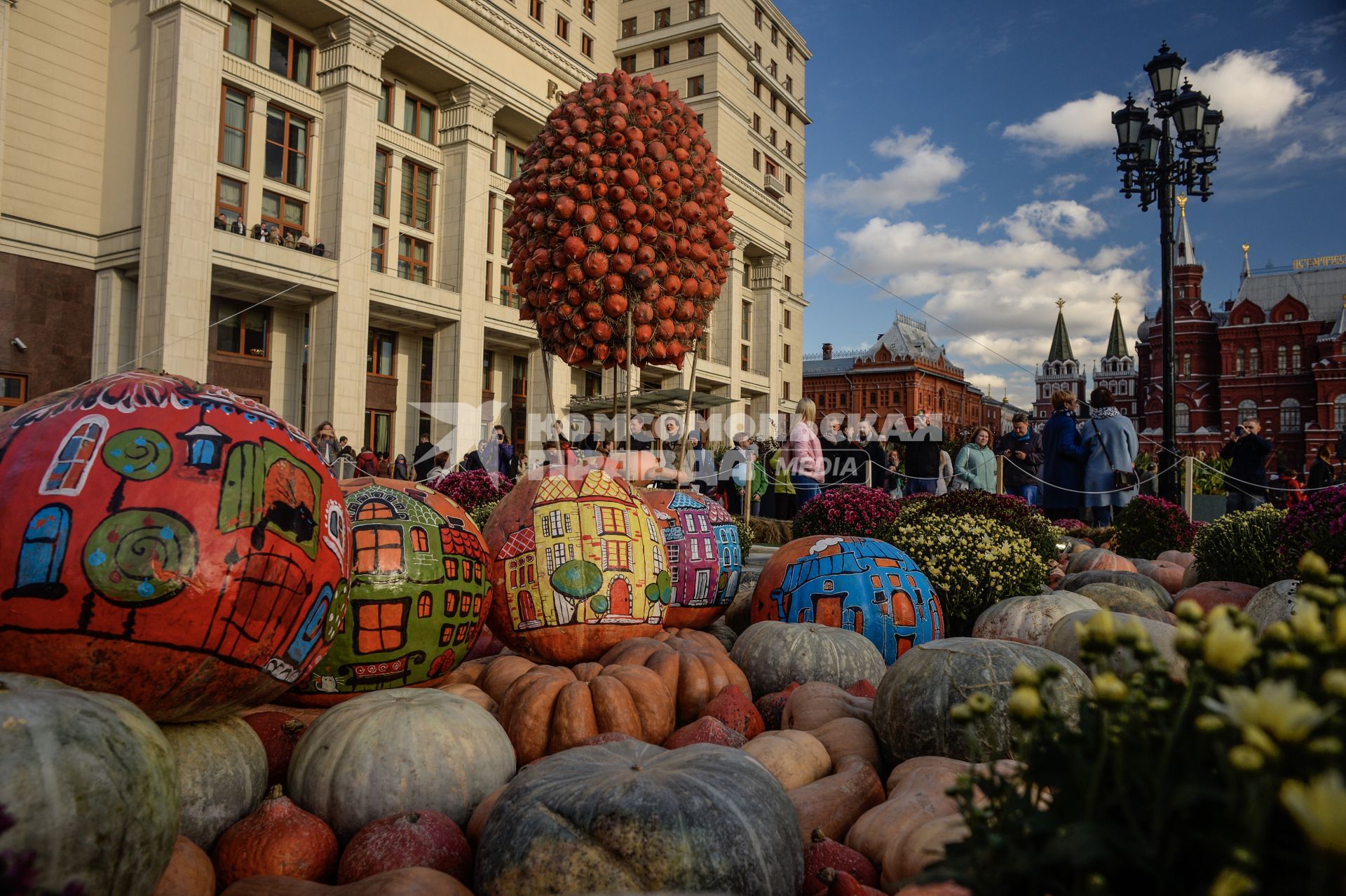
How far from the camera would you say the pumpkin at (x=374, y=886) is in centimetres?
250

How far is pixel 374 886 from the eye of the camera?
99.0 inches

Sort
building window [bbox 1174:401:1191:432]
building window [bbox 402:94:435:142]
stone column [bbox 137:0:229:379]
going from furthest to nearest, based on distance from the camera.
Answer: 1. building window [bbox 1174:401:1191:432]
2. building window [bbox 402:94:435:142]
3. stone column [bbox 137:0:229:379]

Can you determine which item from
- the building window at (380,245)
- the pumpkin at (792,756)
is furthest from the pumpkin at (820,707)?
the building window at (380,245)

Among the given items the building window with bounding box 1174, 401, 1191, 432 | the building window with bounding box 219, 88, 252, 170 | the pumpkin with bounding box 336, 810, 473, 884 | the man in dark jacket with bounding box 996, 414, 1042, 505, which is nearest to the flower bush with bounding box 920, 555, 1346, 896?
the pumpkin with bounding box 336, 810, 473, 884

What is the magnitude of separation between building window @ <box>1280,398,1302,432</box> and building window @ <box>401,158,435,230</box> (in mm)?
75820

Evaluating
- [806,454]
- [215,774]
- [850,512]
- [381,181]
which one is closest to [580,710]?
[215,774]

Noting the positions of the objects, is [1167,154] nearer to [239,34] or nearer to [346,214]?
[346,214]

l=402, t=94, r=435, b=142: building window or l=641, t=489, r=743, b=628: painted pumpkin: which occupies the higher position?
l=402, t=94, r=435, b=142: building window

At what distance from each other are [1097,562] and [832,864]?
294 inches

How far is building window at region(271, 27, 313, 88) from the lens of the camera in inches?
1109

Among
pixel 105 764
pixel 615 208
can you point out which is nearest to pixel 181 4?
pixel 615 208

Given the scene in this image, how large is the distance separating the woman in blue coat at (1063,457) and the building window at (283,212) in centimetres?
2560

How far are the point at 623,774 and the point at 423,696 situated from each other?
134 centimetres

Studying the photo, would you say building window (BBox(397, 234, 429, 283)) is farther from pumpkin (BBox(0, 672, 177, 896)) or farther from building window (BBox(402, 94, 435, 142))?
pumpkin (BBox(0, 672, 177, 896))
